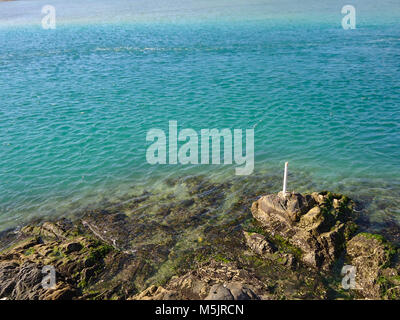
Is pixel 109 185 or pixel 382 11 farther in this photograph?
pixel 382 11

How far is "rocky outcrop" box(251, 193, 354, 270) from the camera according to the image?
13.9m

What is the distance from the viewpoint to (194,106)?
30.1 meters

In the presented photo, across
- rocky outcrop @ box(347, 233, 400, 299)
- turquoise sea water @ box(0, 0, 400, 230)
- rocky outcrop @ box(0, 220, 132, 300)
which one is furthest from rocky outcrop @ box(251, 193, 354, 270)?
rocky outcrop @ box(0, 220, 132, 300)

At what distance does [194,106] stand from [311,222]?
17949 mm

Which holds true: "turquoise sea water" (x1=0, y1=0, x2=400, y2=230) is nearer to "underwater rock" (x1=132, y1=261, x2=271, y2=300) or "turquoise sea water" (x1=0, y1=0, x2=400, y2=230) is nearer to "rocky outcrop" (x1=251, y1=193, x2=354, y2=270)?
"rocky outcrop" (x1=251, y1=193, x2=354, y2=270)

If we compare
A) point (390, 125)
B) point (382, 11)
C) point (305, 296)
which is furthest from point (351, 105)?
point (382, 11)

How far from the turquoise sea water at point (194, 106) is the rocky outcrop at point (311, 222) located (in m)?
2.34

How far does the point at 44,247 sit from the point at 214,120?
1665 cm

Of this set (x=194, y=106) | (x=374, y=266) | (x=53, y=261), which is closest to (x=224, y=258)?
(x=374, y=266)

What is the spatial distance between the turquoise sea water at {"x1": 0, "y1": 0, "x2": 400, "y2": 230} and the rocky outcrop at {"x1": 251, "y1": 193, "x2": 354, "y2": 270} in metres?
2.34

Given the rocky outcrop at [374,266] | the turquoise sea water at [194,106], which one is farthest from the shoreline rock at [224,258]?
the turquoise sea water at [194,106]

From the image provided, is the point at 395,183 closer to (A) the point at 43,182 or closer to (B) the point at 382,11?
(A) the point at 43,182

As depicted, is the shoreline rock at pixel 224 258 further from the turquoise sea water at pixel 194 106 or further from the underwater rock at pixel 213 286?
the turquoise sea water at pixel 194 106

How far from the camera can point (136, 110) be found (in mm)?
29562
